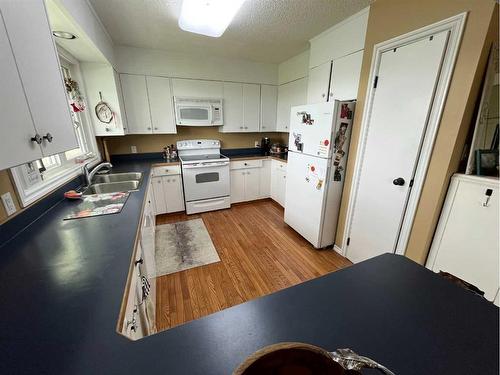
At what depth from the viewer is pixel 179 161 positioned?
3.27 metres

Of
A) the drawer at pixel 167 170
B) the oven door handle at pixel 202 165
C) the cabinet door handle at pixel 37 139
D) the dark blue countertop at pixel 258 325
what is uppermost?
the cabinet door handle at pixel 37 139

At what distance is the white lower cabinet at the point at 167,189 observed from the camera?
3084mm

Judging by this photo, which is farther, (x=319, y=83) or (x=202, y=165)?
(x=202, y=165)

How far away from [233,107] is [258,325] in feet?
11.2

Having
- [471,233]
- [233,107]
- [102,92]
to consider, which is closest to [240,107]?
[233,107]

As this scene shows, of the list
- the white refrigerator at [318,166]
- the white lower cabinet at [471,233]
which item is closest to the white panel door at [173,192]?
the white refrigerator at [318,166]

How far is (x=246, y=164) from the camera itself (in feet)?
11.7

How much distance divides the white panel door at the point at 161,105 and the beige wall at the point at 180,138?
35 centimetres

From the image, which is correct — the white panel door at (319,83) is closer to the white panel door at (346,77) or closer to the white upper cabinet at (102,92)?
the white panel door at (346,77)

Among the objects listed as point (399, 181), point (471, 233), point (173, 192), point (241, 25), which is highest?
point (241, 25)

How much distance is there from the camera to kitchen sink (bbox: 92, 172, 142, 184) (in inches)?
88.1

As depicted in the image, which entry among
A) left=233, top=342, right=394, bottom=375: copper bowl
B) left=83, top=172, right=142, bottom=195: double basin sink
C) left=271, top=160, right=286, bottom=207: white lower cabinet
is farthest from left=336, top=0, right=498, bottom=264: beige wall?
left=83, top=172, right=142, bottom=195: double basin sink

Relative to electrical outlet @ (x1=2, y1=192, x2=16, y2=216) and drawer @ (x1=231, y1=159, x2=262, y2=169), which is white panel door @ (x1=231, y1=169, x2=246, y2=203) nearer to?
drawer @ (x1=231, y1=159, x2=262, y2=169)

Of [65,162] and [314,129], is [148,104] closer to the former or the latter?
[65,162]
